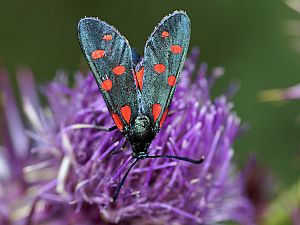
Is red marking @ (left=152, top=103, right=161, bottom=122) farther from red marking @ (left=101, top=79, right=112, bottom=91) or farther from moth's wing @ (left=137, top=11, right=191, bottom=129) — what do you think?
red marking @ (left=101, top=79, right=112, bottom=91)

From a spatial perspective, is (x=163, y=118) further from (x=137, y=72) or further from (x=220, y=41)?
(x=220, y=41)

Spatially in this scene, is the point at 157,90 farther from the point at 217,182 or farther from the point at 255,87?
the point at 255,87

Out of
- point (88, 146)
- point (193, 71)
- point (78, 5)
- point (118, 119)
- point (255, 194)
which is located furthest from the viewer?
point (78, 5)

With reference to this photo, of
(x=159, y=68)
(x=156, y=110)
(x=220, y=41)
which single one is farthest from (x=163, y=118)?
(x=220, y=41)

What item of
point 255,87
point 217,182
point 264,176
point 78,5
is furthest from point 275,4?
point 217,182

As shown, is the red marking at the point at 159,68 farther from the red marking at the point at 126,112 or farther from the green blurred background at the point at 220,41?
the green blurred background at the point at 220,41

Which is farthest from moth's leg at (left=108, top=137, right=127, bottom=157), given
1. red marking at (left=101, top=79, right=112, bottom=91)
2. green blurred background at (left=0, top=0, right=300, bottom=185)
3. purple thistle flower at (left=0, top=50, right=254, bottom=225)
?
green blurred background at (left=0, top=0, right=300, bottom=185)

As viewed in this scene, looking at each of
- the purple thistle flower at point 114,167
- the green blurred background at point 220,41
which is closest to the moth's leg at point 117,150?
the purple thistle flower at point 114,167
